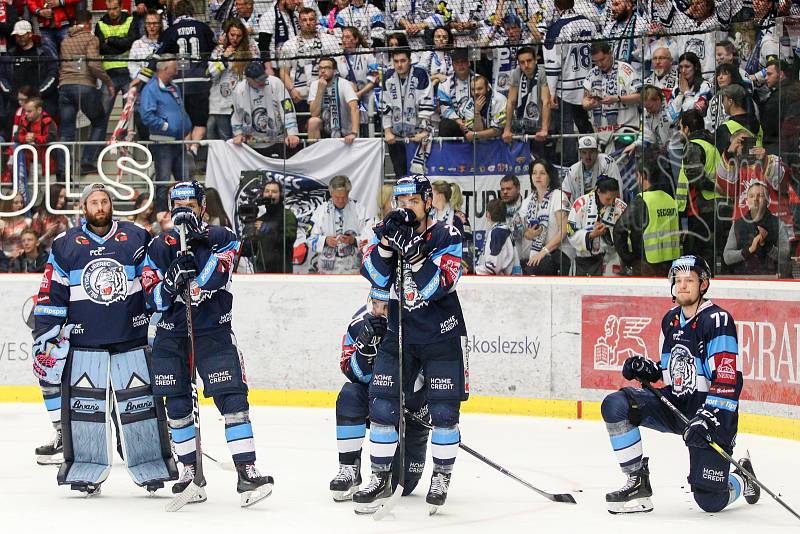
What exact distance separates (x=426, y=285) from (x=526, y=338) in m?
3.83

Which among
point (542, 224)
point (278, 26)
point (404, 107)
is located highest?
point (278, 26)

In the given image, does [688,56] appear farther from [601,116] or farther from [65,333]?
[65,333]

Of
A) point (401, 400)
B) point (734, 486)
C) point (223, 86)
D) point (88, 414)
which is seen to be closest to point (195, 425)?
point (88, 414)

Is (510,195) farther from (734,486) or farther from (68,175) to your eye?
(734,486)

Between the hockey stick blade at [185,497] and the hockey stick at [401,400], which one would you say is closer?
the hockey stick at [401,400]

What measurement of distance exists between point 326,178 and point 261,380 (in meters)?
1.77

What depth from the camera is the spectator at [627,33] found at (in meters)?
9.45

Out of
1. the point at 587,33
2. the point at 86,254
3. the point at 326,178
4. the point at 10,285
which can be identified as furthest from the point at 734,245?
the point at 10,285

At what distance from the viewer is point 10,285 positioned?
33.1ft

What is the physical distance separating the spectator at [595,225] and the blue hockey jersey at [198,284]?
4.23 meters

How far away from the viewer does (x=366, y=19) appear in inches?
430

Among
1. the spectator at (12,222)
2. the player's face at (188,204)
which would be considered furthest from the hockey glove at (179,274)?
the spectator at (12,222)

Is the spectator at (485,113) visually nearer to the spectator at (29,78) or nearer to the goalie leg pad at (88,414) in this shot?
the spectator at (29,78)

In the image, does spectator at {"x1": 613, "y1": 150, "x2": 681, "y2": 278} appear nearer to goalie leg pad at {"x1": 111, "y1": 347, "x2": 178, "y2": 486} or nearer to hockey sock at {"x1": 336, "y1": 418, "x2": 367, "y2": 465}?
hockey sock at {"x1": 336, "y1": 418, "x2": 367, "y2": 465}
